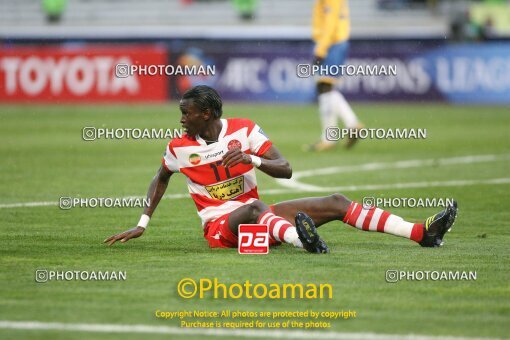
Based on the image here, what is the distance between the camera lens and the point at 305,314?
6805mm

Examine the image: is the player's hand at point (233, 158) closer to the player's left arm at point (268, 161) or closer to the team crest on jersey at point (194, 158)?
the player's left arm at point (268, 161)

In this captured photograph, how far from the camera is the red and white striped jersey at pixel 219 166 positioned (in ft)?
29.9

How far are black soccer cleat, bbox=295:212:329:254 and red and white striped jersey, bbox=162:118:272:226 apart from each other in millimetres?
777

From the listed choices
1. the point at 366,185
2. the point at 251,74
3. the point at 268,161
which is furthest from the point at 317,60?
the point at 251,74

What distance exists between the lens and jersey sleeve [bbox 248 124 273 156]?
357 inches

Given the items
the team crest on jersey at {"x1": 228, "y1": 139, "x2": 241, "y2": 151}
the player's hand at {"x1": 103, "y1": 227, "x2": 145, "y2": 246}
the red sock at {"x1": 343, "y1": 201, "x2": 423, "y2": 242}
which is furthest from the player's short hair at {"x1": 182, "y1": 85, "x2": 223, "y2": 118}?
the red sock at {"x1": 343, "y1": 201, "x2": 423, "y2": 242}

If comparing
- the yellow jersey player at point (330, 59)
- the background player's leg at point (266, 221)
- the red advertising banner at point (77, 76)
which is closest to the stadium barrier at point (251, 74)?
the red advertising banner at point (77, 76)

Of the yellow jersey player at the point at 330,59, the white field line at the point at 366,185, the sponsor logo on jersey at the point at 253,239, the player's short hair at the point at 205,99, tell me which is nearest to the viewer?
the sponsor logo on jersey at the point at 253,239

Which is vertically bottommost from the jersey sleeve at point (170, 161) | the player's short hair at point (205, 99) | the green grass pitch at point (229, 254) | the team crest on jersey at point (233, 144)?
the green grass pitch at point (229, 254)

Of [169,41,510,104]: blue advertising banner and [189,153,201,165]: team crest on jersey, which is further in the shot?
[169,41,510,104]: blue advertising banner

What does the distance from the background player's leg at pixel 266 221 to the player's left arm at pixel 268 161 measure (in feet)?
1.01

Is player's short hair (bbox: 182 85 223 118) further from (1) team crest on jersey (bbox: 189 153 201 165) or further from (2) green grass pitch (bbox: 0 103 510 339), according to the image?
(2) green grass pitch (bbox: 0 103 510 339)

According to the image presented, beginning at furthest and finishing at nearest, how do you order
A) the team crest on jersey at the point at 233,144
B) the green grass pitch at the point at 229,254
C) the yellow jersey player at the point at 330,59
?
1. the yellow jersey player at the point at 330,59
2. the team crest on jersey at the point at 233,144
3. the green grass pitch at the point at 229,254

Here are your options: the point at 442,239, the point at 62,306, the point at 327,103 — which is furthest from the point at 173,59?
the point at 62,306
